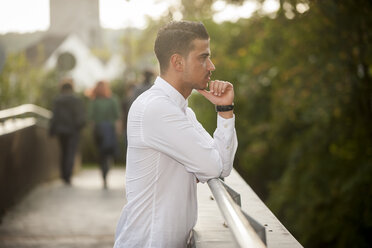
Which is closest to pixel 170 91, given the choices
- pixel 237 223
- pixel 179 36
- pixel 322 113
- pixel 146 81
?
pixel 179 36

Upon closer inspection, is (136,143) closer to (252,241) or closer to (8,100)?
(252,241)

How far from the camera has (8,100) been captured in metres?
13.9

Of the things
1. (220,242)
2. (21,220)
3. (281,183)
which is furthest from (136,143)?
(21,220)

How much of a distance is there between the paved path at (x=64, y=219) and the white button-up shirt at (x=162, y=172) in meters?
4.47

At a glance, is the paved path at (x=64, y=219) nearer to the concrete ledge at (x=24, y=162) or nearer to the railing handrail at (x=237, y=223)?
the concrete ledge at (x=24, y=162)

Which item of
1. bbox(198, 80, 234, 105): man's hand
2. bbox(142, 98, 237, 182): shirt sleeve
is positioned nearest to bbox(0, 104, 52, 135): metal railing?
bbox(198, 80, 234, 105): man's hand

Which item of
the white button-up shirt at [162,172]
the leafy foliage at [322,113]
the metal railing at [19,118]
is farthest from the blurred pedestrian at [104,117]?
the white button-up shirt at [162,172]

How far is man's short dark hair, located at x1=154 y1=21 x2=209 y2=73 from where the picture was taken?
2.79 metres

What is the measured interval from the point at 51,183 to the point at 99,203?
146 inches

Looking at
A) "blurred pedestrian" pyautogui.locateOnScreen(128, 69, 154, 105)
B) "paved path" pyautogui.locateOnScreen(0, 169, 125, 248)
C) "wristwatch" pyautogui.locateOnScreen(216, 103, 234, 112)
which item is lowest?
"paved path" pyautogui.locateOnScreen(0, 169, 125, 248)

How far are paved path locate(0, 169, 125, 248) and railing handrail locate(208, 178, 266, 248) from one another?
4995mm

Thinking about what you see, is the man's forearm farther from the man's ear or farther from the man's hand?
the man's ear

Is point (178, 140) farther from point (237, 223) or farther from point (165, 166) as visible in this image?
point (237, 223)

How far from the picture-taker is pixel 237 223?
5.98 ft
